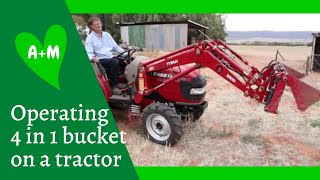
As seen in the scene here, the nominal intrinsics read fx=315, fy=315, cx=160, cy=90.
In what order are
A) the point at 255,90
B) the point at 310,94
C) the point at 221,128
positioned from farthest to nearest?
the point at 221,128, the point at 255,90, the point at 310,94

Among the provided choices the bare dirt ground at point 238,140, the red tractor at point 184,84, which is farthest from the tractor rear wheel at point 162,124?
the bare dirt ground at point 238,140

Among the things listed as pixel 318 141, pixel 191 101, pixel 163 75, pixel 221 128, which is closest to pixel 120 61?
pixel 163 75

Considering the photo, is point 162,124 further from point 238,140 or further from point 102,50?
point 102,50

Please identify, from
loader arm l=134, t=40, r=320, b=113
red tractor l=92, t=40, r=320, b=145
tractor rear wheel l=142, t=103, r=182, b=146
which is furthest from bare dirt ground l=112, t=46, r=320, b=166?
loader arm l=134, t=40, r=320, b=113

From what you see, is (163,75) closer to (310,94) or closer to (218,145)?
(218,145)

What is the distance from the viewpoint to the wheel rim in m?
4.96

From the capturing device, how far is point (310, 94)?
13.7 ft

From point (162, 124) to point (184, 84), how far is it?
0.75 m

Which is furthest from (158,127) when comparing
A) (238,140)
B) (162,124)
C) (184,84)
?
(238,140)

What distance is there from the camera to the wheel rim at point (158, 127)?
195 inches

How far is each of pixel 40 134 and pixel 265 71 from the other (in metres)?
3.14

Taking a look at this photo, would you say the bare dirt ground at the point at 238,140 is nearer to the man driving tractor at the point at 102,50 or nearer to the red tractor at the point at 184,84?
the red tractor at the point at 184,84

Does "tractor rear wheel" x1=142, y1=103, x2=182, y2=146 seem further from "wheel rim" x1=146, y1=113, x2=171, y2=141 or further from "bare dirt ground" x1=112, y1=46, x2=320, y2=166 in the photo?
"bare dirt ground" x1=112, y1=46, x2=320, y2=166

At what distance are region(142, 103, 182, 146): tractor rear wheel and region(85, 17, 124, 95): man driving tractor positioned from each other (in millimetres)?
872
